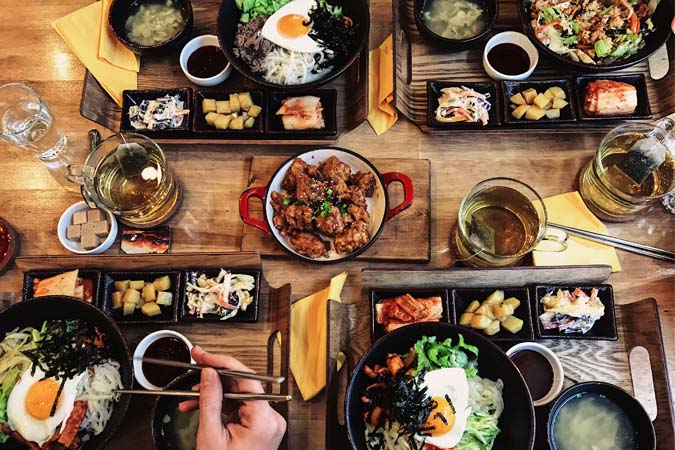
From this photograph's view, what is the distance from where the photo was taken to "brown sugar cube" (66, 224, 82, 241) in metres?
2.55

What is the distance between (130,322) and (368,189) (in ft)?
4.17

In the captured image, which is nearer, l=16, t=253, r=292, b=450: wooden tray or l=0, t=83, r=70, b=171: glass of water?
l=16, t=253, r=292, b=450: wooden tray

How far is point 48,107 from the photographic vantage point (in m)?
2.89

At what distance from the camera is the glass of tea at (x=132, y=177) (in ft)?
8.27

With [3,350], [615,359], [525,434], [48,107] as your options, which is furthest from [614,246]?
[48,107]

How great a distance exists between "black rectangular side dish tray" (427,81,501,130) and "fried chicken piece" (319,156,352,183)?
1.59ft

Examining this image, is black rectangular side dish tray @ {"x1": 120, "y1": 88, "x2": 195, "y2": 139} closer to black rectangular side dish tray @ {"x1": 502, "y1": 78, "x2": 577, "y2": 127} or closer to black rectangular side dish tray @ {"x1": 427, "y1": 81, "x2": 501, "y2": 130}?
black rectangular side dish tray @ {"x1": 427, "y1": 81, "x2": 501, "y2": 130}

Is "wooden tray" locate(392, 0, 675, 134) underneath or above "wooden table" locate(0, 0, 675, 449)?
above

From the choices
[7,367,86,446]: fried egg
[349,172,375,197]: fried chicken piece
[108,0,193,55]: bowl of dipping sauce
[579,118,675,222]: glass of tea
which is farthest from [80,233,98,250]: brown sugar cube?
[579,118,675,222]: glass of tea

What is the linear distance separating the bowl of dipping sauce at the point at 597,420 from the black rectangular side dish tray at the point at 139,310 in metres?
1.67

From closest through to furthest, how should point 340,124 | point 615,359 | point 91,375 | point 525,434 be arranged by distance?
point 525,434
point 91,375
point 615,359
point 340,124

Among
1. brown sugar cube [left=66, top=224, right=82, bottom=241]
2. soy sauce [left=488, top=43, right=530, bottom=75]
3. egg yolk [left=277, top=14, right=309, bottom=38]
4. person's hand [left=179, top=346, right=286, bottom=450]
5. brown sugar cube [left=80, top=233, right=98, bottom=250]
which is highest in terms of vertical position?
egg yolk [left=277, top=14, right=309, bottom=38]

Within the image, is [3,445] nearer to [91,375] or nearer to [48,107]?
[91,375]

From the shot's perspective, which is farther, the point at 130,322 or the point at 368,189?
the point at 368,189
